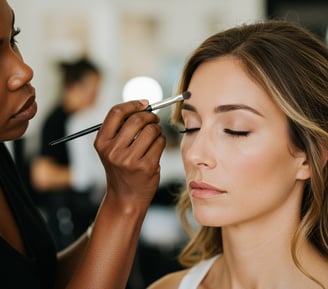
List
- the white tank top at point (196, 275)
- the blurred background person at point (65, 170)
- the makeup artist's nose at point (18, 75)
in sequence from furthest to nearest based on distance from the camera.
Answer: the blurred background person at point (65, 170)
the white tank top at point (196, 275)
the makeup artist's nose at point (18, 75)

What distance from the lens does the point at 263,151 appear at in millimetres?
1205

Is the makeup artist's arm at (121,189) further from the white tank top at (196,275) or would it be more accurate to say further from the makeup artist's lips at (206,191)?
the white tank top at (196,275)

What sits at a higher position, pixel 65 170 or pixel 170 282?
pixel 170 282

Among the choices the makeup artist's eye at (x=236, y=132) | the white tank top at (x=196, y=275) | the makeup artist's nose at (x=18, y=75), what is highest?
the makeup artist's nose at (x=18, y=75)

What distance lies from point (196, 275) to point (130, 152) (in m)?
0.49

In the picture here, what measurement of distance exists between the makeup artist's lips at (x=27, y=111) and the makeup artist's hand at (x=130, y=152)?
122 millimetres

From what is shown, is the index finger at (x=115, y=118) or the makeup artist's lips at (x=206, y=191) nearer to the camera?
the index finger at (x=115, y=118)

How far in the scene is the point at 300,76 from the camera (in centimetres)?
122

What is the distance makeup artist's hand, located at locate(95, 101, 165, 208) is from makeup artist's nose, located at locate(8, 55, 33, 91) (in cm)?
15

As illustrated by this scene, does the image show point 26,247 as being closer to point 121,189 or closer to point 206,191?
point 121,189

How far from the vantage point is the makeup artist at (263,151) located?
121cm

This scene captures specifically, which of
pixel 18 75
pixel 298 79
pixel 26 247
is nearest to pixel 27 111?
pixel 18 75

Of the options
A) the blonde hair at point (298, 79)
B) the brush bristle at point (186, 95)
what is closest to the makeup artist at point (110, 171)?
the brush bristle at point (186, 95)

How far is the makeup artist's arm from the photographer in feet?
3.39
